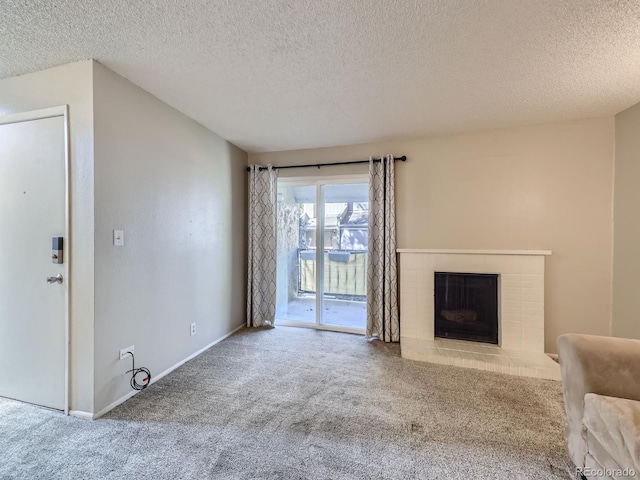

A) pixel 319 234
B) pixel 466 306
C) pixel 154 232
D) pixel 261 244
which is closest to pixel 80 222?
pixel 154 232

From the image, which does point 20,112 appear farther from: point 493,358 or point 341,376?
point 493,358

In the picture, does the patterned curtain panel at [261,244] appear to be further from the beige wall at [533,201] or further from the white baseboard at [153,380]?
the beige wall at [533,201]

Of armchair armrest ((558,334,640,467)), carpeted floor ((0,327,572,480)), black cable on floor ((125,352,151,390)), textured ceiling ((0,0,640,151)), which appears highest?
textured ceiling ((0,0,640,151))

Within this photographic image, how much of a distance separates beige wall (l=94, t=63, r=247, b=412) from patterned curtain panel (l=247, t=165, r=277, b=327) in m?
0.35

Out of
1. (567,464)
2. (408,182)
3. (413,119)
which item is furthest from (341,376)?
(413,119)

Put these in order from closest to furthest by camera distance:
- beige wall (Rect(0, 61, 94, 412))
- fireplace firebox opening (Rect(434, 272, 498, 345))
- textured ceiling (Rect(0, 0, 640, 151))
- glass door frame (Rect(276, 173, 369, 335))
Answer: textured ceiling (Rect(0, 0, 640, 151)) < beige wall (Rect(0, 61, 94, 412)) < fireplace firebox opening (Rect(434, 272, 498, 345)) < glass door frame (Rect(276, 173, 369, 335))

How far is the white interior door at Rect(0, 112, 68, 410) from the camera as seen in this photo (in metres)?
1.83

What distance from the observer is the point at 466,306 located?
9.73 feet

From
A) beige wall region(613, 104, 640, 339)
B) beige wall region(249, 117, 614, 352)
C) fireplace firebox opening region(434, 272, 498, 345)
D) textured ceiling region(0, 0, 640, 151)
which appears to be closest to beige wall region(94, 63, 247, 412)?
textured ceiling region(0, 0, 640, 151)

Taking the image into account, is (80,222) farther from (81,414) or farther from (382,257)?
(382,257)

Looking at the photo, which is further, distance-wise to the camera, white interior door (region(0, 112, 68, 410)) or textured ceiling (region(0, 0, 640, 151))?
white interior door (region(0, 112, 68, 410))

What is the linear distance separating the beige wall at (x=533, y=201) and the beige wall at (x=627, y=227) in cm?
8

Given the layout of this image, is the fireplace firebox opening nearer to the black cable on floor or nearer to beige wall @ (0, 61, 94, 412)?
the black cable on floor

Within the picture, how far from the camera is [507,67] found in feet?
5.90
